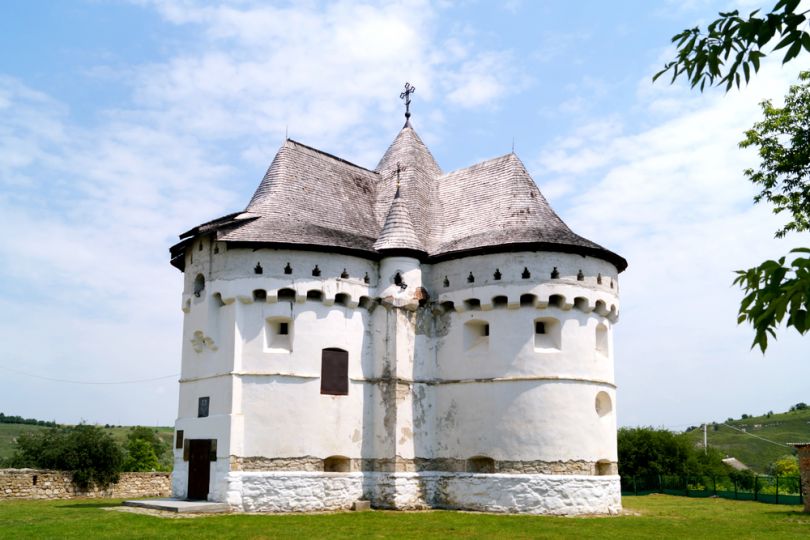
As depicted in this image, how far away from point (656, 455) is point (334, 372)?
30079 mm

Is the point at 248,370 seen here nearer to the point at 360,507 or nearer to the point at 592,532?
the point at 360,507

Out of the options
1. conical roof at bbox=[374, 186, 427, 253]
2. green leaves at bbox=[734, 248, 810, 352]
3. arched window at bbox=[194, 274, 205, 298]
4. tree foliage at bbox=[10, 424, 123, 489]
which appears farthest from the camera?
tree foliage at bbox=[10, 424, 123, 489]

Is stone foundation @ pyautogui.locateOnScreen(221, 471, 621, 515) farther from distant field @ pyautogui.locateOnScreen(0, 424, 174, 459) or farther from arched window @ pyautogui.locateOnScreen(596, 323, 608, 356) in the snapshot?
distant field @ pyautogui.locateOnScreen(0, 424, 174, 459)

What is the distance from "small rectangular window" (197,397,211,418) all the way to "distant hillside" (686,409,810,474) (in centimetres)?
5809

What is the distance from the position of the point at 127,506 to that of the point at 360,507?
673 cm

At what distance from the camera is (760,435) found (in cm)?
8944

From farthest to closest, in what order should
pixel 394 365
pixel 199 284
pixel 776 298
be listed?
pixel 199 284 → pixel 394 365 → pixel 776 298

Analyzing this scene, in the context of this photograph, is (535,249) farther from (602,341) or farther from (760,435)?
(760,435)

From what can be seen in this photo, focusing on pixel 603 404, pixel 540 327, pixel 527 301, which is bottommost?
pixel 603 404

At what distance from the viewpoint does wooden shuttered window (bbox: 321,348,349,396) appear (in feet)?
73.2

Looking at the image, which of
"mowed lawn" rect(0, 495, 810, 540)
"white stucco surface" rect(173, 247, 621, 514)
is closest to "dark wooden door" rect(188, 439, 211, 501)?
"white stucco surface" rect(173, 247, 621, 514)

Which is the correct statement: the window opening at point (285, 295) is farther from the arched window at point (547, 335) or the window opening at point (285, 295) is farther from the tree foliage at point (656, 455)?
the tree foliage at point (656, 455)

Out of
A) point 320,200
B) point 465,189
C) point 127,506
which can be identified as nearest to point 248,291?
point 320,200

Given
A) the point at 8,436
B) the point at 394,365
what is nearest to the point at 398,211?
the point at 394,365
